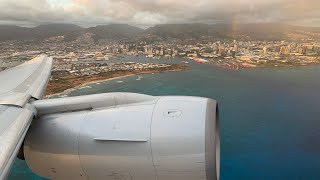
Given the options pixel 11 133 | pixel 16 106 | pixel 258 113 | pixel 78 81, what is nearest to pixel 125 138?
pixel 11 133

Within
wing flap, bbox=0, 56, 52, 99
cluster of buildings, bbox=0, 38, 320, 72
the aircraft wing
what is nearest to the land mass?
cluster of buildings, bbox=0, 38, 320, 72

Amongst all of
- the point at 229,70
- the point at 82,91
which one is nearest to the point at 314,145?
the point at 82,91

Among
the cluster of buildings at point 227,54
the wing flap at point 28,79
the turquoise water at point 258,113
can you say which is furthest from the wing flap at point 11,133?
the cluster of buildings at point 227,54

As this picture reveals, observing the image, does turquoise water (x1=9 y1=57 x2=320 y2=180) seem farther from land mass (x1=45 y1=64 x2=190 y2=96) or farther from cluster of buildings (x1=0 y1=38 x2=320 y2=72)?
cluster of buildings (x1=0 y1=38 x2=320 y2=72)

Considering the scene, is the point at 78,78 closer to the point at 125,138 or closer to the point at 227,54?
the point at 227,54

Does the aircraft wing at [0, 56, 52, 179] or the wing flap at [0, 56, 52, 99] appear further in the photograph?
the wing flap at [0, 56, 52, 99]

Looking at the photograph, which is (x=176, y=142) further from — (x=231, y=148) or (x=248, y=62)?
(x=248, y=62)

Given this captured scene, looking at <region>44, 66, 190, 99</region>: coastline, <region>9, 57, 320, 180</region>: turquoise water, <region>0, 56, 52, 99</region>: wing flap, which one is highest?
<region>0, 56, 52, 99</region>: wing flap
